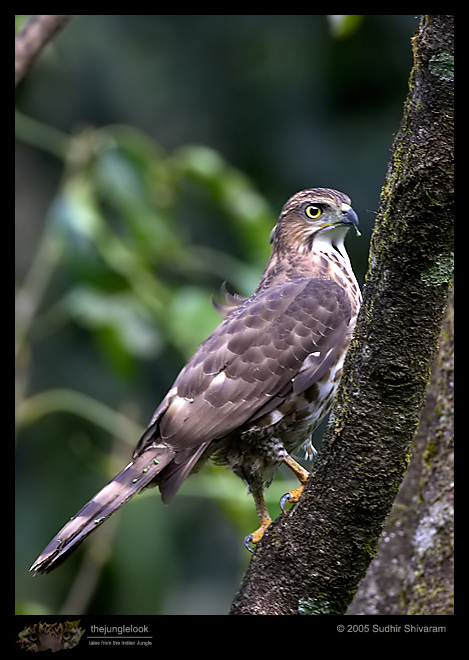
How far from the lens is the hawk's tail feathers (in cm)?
338

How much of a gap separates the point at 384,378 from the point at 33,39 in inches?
123

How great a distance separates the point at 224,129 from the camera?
8.95m

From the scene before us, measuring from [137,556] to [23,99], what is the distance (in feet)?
15.8

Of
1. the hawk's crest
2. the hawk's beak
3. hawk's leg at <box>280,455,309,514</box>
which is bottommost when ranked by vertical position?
hawk's leg at <box>280,455,309,514</box>

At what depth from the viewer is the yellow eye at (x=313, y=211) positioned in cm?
438

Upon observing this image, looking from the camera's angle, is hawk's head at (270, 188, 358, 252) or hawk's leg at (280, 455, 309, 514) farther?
hawk's head at (270, 188, 358, 252)

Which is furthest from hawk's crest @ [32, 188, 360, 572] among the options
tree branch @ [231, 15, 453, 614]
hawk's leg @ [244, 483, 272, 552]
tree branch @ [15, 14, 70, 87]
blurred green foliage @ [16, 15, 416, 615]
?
tree branch @ [15, 14, 70, 87]

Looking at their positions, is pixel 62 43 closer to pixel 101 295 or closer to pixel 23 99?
pixel 23 99

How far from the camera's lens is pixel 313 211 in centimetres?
439

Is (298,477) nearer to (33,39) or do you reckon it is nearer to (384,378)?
(384,378)

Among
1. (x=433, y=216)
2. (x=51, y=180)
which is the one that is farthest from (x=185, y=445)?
(x=51, y=180)
